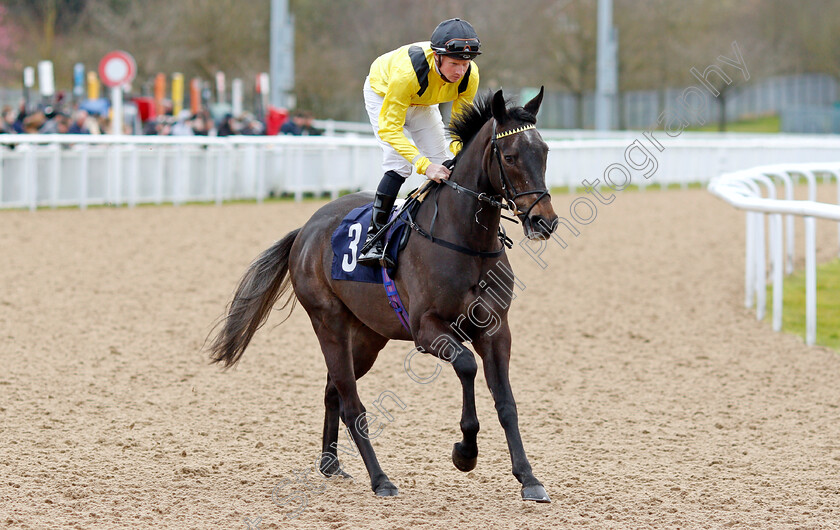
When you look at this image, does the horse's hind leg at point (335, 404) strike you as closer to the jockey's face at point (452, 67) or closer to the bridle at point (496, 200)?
the bridle at point (496, 200)

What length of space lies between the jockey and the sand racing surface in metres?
1.12

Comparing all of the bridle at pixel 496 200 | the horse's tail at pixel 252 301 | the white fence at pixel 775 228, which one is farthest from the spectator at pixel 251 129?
the bridle at pixel 496 200

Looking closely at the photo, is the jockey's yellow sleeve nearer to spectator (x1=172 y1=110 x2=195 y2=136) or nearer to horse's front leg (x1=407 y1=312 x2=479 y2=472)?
horse's front leg (x1=407 y1=312 x2=479 y2=472)

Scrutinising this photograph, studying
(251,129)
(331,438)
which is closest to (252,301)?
(331,438)

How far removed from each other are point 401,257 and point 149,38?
27.7 m

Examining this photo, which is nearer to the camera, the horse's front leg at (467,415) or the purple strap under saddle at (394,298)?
the horse's front leg at (467,415)

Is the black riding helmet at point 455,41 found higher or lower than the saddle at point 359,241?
higher

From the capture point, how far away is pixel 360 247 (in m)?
4.74

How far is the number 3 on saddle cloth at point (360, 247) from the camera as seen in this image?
4.55 metres

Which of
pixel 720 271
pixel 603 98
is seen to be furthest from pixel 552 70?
pixel 720 271

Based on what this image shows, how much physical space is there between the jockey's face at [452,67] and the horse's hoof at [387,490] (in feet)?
5.52

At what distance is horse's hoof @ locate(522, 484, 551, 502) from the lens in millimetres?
3985

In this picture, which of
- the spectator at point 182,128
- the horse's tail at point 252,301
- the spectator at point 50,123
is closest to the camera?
the horse's tail at point 252,301

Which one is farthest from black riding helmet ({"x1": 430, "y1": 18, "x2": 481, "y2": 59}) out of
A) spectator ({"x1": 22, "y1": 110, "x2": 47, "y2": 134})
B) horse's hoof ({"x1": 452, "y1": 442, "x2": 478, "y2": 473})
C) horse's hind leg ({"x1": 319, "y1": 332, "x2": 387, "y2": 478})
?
spectator ({"x1": 22, "y1": 110, "x2": 47, "y2": 134})
